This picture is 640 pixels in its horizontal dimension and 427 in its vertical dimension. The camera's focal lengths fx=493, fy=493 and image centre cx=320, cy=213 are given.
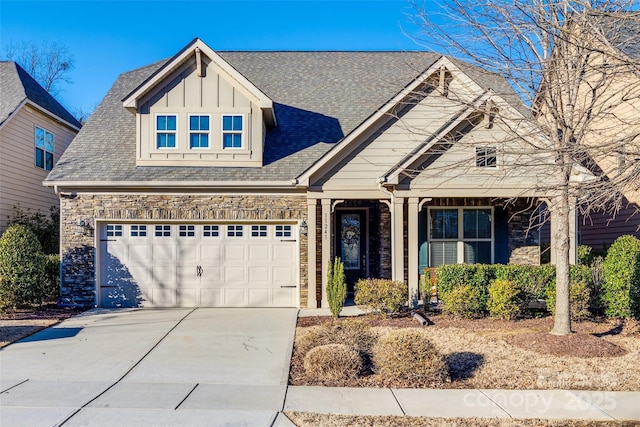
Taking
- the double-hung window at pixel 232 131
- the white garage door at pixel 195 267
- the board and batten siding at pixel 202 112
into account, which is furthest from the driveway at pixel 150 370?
Result: the double-hung window at pixel 232 131

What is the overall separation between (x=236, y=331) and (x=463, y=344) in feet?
14.5

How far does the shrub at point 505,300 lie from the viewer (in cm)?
1045

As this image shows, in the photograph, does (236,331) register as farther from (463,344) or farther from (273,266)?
(463,344)

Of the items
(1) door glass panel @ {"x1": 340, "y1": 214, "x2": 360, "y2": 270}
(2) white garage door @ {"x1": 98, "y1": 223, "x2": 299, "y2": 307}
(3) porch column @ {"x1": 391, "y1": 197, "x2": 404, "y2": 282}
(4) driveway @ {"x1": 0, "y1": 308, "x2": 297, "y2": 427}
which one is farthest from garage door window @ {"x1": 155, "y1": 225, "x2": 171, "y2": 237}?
(3) porch column @ {"x1": 391, "y1": 197, "x2": 404, "y2": 282}

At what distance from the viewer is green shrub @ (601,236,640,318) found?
10.3 metres

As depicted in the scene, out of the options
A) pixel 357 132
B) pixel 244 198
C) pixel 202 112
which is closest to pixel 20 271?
pixel 244 198

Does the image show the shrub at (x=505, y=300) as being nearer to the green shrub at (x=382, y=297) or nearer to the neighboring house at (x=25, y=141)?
the green shrub at (x=382, y=297)

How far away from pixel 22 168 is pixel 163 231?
6428mm

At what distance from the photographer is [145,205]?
12383mm

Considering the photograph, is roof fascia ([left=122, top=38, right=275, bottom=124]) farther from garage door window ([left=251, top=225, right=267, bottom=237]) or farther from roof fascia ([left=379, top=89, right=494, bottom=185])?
roof fascia ([left=379, top=89, right=494, bottom=185])

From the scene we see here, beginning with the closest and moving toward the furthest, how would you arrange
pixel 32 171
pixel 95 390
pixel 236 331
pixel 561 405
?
pixel 561 405, pixel 95 390, pixel 236 331, pixel 32 171

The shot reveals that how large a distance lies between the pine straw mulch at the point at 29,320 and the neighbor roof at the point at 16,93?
598 centimetres

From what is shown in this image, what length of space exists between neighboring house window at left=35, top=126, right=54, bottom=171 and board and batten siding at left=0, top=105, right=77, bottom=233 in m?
0.18

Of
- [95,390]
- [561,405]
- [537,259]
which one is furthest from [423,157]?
[95,390]
